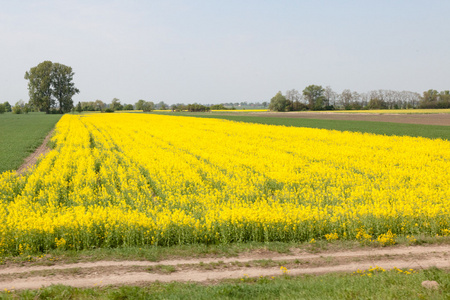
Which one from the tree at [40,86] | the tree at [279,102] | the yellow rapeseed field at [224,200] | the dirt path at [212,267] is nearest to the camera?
the dirt path at [212,267]

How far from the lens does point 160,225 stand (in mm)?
9969

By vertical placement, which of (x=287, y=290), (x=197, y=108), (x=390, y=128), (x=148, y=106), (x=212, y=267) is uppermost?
(x=148, y=106)

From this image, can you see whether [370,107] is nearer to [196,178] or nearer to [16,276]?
[196,178]

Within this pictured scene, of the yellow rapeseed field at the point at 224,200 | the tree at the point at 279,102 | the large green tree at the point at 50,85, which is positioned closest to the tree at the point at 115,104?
the large green tree at the point at 50,85

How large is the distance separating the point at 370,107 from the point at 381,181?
412ft

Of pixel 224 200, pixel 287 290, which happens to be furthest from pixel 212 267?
pixel 224 200

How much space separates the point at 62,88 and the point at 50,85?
3.94 metres

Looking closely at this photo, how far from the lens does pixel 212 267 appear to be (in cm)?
809

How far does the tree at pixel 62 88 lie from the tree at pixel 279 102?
72897mm

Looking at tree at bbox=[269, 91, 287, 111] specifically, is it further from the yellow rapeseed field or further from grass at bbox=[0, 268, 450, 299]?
grass at bbox=[0, 268, 450, 299]

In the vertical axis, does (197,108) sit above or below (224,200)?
above

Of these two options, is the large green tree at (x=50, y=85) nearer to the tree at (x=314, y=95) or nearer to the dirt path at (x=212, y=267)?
the tree at (x=314, y=95)

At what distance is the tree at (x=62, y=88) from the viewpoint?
12669cm

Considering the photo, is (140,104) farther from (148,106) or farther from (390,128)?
(390,128)
